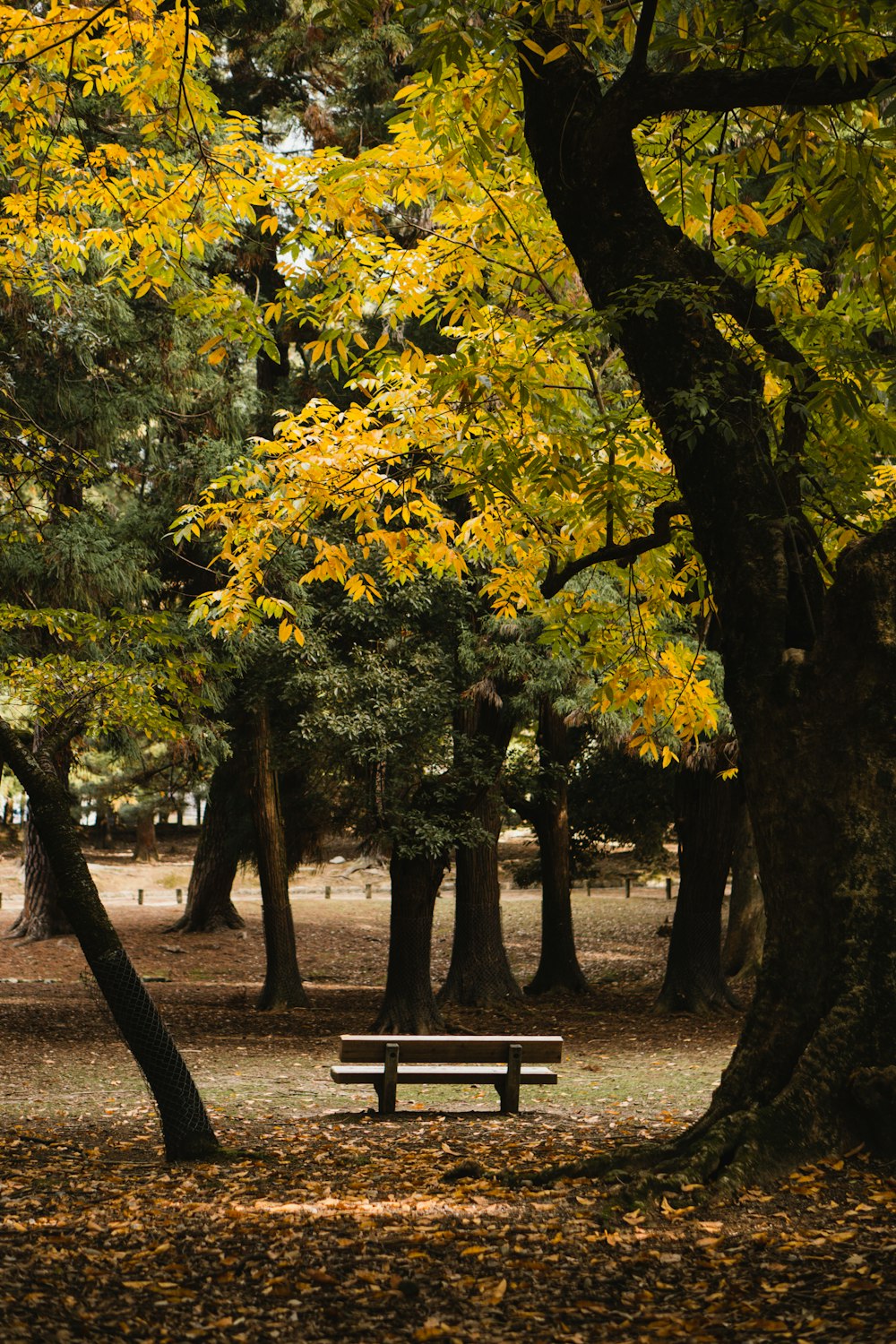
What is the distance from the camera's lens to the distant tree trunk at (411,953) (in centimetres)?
1434

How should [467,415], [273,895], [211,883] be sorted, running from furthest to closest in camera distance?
[211,883]
[273,895]
[467,415]

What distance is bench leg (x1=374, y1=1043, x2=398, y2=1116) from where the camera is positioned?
8.85 meters

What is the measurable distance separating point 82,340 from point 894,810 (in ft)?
36.5

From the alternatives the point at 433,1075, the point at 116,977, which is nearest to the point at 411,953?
the point at 433,1075

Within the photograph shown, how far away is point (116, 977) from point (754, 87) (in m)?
5.41

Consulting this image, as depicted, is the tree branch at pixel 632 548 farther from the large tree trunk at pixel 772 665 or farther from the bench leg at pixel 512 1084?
the bench leg at pixel 512 1084

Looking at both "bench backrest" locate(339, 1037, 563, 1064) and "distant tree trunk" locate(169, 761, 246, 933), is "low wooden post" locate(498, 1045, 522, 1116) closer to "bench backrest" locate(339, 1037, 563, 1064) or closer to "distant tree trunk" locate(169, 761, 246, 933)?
"bench backrest" locate(339, 1037, 563, 1064)

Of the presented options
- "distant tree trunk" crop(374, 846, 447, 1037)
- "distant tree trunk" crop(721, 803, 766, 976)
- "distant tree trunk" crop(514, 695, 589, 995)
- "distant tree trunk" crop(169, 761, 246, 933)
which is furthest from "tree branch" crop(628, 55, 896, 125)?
"distant tree trunk" crop(169, 761, 246, 933)

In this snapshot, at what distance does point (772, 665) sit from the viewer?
5.29 meters

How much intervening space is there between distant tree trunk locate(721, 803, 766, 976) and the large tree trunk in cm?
1623

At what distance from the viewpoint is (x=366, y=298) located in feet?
24.4

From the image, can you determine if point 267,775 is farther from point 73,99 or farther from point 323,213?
point 323,213

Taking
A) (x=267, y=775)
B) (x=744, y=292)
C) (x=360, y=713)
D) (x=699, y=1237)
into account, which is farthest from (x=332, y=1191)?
(x=267, y=775)

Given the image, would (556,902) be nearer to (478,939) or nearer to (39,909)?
(478,939)
